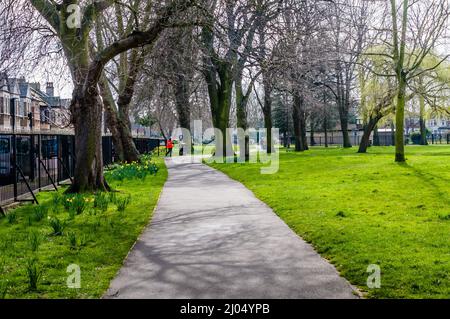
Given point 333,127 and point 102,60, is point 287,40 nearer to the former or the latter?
point 102,60

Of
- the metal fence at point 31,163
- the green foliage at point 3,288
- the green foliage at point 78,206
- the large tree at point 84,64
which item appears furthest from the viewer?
the large tree at point 84,64

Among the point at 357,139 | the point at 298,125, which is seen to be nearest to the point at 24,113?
the point at 298,125

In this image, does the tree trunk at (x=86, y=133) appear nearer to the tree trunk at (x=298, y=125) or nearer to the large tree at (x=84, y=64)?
the large tree at (x=84, y=64)

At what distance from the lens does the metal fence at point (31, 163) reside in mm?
12393

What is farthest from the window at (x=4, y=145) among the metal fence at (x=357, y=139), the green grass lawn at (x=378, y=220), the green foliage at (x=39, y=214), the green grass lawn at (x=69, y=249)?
the metal fence at (x=357, y=139)

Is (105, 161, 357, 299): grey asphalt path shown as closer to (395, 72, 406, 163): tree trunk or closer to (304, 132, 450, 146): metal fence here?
(395, 72, 406, 163): tree trunk

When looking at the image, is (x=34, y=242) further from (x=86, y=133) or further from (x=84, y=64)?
(x=84, y=64)

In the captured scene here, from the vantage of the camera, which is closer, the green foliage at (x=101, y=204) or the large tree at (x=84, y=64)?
the green foliage at (x=101, y=204)

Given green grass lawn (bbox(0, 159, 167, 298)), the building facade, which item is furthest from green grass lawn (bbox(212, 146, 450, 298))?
the building facade

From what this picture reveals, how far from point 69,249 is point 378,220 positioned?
5358 mm

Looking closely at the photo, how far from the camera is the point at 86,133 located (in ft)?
46.2

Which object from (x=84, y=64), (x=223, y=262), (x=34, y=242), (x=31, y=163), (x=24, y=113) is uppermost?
(x=24, y=113)

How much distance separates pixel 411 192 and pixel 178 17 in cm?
728

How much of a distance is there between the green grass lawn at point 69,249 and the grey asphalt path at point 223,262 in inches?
9.8
